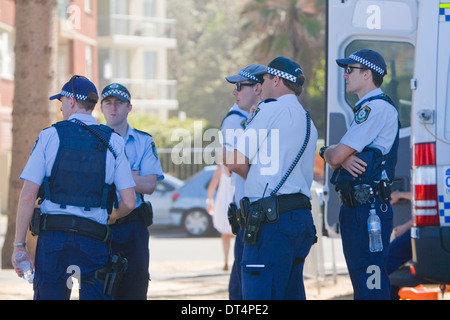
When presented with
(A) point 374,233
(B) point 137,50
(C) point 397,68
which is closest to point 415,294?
(A) point 374,233

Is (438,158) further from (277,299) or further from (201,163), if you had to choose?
(201,163)

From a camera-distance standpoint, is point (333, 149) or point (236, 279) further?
point (236, 279)

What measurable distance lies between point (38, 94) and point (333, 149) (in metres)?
5.18

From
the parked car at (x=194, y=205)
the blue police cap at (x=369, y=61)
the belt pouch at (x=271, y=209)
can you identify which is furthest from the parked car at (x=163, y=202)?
the belt pouch at (x=271, y=209)

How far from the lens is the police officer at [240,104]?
5.96m

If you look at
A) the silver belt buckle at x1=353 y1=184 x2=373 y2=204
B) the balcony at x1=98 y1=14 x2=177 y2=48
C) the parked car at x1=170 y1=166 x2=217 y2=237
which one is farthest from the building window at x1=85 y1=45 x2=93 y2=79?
the silver belt buckle at x1=353 y1=184 x2=373 y2=204

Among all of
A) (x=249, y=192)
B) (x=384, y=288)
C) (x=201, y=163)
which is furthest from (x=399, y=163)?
(x=201, y=163)

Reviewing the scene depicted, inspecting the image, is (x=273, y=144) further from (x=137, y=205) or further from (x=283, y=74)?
(x=137, y=205)

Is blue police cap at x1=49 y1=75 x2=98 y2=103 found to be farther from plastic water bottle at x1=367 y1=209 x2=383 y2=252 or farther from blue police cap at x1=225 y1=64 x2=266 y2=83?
plastic water bottle at x1=367 y1=209 x2=383 y2=252

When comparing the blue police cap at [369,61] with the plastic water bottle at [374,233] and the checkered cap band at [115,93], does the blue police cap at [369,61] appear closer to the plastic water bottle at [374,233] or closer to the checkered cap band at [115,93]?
the plastic water bottle at [374,233]

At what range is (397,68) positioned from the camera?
7766 mm

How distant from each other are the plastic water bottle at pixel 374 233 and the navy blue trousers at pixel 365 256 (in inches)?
Answer: 1.2

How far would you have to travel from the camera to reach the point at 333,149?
5641mm

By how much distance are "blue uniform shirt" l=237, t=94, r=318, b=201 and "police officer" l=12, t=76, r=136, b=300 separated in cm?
86
